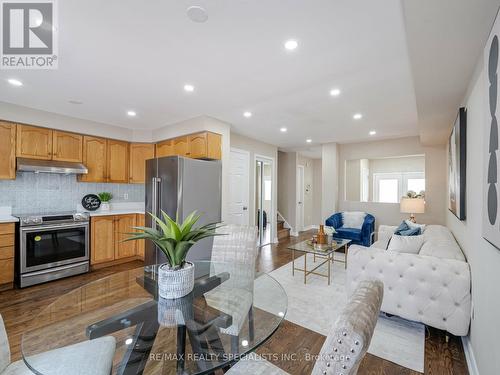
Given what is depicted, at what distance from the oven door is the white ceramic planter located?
2.98 m

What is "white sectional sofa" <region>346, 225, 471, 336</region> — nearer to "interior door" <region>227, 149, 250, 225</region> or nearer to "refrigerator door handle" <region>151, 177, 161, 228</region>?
"refrigerator door handle" <region>151, 177, 161, 228</region>

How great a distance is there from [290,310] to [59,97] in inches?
151

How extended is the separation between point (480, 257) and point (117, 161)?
500 cm

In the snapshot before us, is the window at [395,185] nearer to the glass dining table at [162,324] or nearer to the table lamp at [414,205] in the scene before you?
the table lamp at [414,205]

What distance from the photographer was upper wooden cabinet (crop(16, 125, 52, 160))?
3.35m

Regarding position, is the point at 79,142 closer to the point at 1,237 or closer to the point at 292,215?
the point at 1,237

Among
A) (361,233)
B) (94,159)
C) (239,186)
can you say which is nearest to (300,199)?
(361,233)

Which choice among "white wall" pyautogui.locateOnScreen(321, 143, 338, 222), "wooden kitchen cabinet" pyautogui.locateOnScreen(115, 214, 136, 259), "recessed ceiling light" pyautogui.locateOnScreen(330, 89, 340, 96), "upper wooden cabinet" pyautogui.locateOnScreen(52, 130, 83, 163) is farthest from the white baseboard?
"upper wooden cabinet" pyautogui.locateOnScreen(52, 130, 83, 163)

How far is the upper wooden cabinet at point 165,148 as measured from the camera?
428cm

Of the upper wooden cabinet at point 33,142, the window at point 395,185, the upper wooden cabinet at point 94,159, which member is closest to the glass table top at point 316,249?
the window at point 395,185

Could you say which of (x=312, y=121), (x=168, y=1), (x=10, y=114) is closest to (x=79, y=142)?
(x=10, y=114)

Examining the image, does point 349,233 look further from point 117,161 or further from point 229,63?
point 117,161

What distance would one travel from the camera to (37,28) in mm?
1737

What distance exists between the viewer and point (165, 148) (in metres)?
4.39
